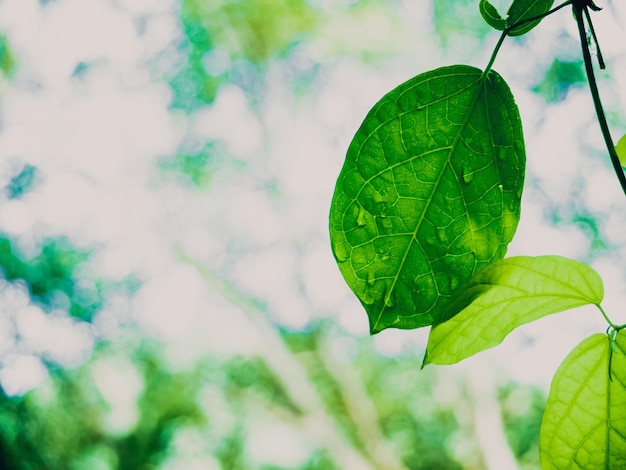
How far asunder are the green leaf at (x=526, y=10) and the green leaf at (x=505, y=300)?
0.57 ft

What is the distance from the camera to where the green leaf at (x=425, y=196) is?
0.35 m

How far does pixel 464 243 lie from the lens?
353 mm

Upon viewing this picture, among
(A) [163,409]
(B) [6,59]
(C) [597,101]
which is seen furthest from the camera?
(A) [163,409]

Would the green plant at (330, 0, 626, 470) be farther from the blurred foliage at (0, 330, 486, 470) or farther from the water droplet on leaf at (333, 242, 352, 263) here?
the blurred foliage at (0, 330, 486, 470)

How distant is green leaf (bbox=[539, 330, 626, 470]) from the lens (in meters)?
0.33

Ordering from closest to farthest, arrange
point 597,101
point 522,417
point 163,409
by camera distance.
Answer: point 597,101 → point 163,409 → point 522,417

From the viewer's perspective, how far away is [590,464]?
1.10ft

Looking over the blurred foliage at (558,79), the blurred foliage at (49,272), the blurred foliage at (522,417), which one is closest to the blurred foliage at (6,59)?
the blurred foliage at (49,272)

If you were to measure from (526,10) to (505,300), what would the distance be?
0.21 meters

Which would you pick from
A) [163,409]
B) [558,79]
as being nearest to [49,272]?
[163,409]

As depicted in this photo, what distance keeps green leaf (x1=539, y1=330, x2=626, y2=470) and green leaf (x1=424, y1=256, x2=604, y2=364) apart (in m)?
0.04

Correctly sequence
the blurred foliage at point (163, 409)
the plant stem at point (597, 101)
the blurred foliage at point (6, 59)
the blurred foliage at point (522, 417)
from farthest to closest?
the blurred foliage at point (522, 417) < the blurred foliage at point (163, 409) < the blurred foliage at point (6, 59) < the plant stem at point (597, 101)

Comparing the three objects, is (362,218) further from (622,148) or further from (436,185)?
(622,148)

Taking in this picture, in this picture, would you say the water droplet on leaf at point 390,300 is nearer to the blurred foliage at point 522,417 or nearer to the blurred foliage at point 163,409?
the blurred foliage at point 163,409
